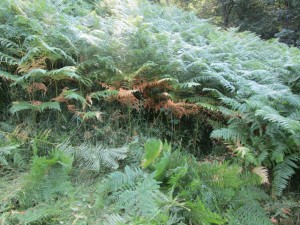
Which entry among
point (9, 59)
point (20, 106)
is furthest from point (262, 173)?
point (9, 59)

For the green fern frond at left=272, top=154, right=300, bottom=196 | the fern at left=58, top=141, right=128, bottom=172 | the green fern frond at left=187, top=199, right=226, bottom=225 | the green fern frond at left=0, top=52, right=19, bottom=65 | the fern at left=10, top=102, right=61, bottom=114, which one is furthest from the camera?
the green fern frond at left=0, top=52, right=19, bottom=65

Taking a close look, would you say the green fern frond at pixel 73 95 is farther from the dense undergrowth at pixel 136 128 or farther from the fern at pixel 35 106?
the fern at pixel 35 106

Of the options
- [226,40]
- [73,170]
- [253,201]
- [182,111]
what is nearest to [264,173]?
[253,201]

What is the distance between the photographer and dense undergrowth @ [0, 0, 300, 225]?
216 centimetres

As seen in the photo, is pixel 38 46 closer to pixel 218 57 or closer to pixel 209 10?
pixel 218 57

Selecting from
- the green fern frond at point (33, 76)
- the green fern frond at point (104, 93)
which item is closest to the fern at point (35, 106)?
the green fern frond at point (33, 76)

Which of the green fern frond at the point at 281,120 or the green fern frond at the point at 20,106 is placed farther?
the green fern frond at the point at 20,106

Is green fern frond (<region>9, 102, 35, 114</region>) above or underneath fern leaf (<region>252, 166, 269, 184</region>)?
above

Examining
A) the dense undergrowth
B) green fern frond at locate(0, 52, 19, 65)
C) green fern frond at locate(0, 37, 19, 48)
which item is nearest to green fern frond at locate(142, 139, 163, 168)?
the dense undergrowth

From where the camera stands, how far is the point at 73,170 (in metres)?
2.56

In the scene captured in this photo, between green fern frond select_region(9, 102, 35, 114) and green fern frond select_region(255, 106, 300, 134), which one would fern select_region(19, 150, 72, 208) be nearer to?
green fern frond select_region(9, 102, 35, 114)

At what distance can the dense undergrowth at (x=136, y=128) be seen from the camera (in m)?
2.16

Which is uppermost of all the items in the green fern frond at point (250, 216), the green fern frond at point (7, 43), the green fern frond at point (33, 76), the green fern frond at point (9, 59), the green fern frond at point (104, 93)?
the green fern frond at point (7, 43)

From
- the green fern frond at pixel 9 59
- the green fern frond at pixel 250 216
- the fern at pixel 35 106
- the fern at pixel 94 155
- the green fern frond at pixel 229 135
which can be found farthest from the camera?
the green fern frond at pixel 9 59
